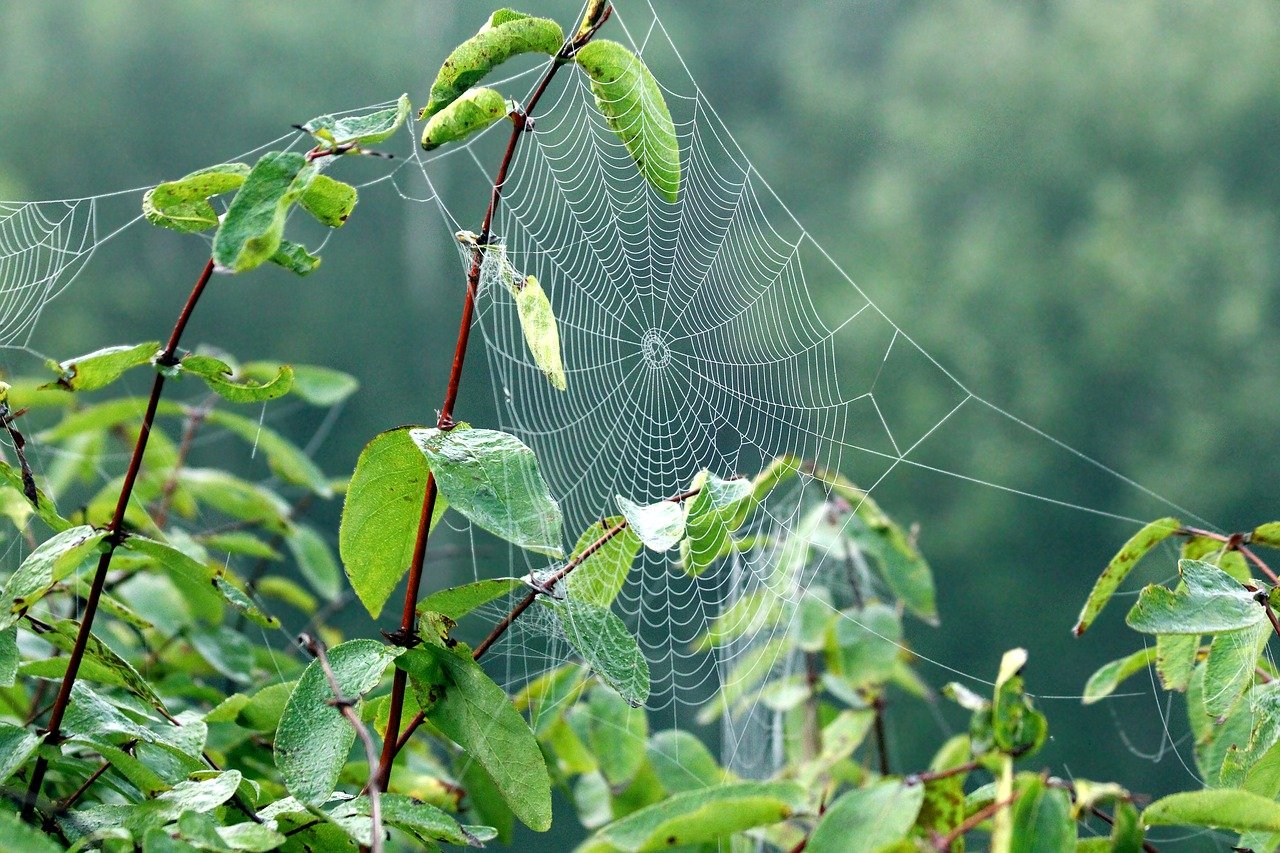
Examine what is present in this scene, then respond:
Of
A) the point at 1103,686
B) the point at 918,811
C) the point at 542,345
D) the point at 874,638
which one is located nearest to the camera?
the point at 918,811

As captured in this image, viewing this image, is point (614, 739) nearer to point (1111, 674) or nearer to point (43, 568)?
point (1111, 674)

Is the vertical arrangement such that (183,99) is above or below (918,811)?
above

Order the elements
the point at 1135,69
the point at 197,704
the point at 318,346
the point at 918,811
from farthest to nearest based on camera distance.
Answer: the point at 1135,69, the point at 318,346, the point at 197,704, the point at 918,811

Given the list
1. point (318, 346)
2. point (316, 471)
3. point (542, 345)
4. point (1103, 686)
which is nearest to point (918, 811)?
point (542, 345)

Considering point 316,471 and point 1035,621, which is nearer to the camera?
point 316,471

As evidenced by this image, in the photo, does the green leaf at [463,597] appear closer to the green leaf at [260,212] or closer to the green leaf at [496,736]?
the green leaf at [496,736]

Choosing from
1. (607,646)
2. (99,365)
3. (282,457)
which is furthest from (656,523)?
(282,457)

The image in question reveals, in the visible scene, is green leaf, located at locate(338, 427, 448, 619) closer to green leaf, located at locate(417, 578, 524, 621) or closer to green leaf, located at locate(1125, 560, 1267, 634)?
green leaf, located at locate(417, 578, 524, 621)

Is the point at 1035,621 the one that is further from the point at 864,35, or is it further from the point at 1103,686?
the point at 1103,686
